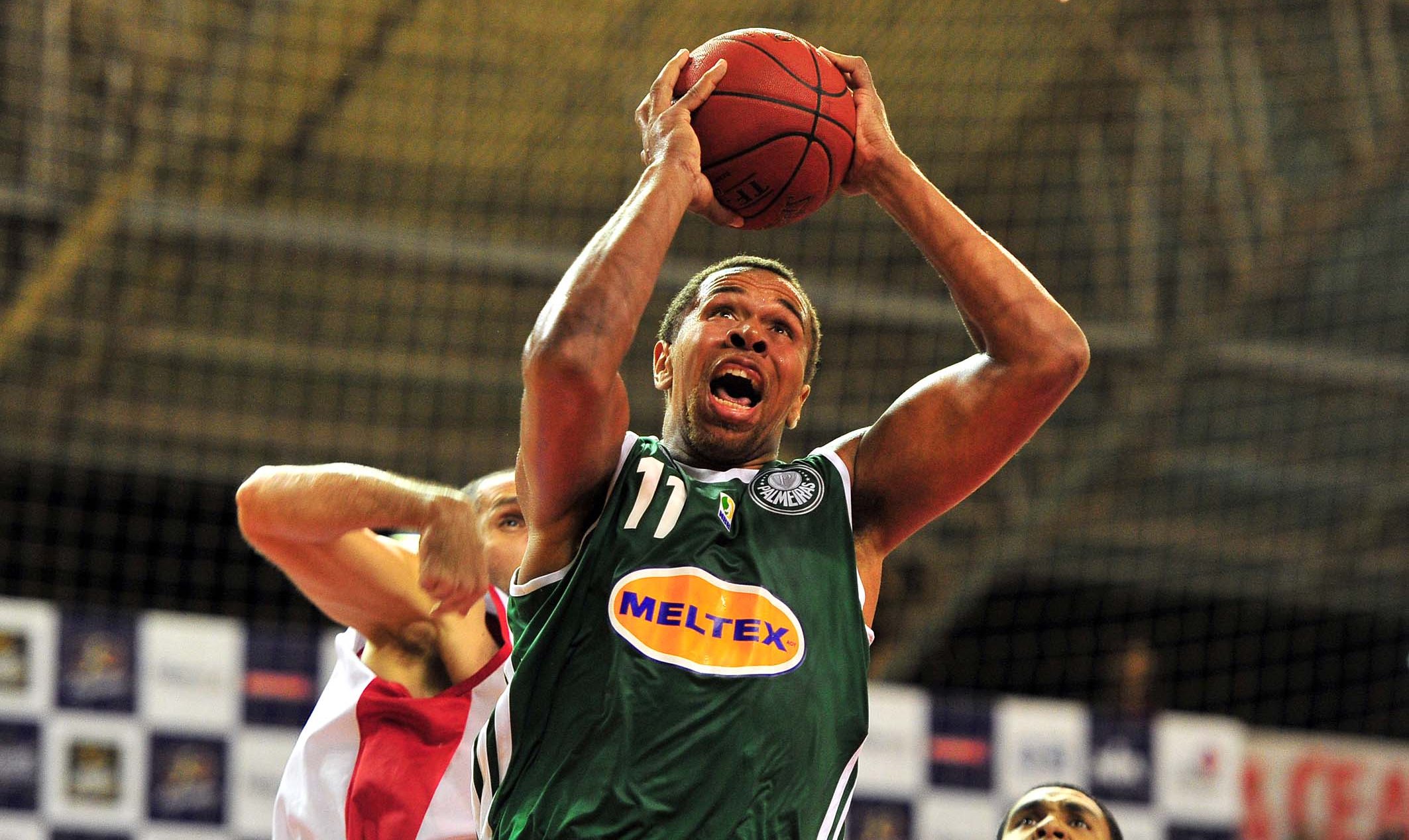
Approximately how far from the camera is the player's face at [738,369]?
8.72 ft

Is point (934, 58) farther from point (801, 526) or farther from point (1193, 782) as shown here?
point (801, 526)

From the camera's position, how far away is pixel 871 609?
268 centimetres

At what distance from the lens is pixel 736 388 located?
2670 millimetres

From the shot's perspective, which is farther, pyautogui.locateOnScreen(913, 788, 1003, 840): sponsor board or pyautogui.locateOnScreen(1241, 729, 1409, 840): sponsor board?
pyautogui.locateOnScreen(1241, 729, 1409, 840): sponsor board

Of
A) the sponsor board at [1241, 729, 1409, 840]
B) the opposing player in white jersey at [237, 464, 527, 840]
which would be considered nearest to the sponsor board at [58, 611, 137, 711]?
the opposing player in white jersey at [237, 464, 527, 840]

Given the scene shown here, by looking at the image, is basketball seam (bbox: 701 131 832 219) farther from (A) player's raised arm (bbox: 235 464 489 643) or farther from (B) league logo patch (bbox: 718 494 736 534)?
(A) player's raised arm (bbox: 235 464 489 643)

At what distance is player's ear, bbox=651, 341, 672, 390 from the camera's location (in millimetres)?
2832

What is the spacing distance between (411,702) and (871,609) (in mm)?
1140

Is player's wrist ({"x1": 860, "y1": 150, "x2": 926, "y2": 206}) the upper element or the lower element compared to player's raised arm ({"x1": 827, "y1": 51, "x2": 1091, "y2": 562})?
upper

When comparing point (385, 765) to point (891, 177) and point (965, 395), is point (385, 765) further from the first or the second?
point (891, 177)

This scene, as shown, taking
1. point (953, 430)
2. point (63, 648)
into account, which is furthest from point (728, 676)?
point (63, 648)

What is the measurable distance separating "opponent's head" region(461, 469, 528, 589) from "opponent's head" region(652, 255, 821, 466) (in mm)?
1040

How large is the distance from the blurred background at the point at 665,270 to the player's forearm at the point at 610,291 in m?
6.88

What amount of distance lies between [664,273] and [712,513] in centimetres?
689
